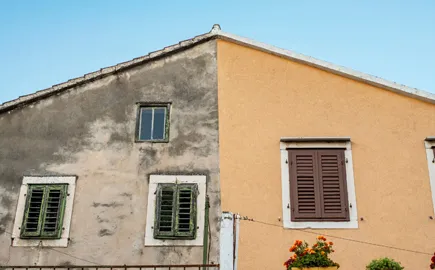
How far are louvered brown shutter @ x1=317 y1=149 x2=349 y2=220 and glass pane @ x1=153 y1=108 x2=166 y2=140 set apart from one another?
3.38m

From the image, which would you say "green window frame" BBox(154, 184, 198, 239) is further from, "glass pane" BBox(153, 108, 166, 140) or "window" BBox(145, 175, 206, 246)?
"glass pane" BBox(153, 108, 166, 140)

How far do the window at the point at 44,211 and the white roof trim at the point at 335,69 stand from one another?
483 cm

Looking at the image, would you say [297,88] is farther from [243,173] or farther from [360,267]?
[360,267]

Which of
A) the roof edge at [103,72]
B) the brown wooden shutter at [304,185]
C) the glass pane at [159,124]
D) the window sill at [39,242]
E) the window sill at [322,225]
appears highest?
the roof edge at [103,72]

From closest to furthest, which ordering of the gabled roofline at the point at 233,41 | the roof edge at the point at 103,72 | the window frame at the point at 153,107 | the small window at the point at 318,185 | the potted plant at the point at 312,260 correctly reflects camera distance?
the potted plant at the point at 312,260 < the small window at the point at 318,185 < the window frame at the point at 153,107 < the gabled roofline at the point at 233,41 < the roof edge at the point at 103,72

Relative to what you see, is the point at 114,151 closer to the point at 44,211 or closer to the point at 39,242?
the point at 44,211

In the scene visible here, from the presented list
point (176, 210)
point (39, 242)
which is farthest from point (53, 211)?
point (176, 210)

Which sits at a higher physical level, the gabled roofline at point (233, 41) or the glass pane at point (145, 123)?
the gabled roofline at point (233, 41)

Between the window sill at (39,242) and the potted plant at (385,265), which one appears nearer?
the potted plant at (385,265)

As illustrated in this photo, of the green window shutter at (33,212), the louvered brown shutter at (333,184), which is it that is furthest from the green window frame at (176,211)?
the louvered brown shutter at (333,184)

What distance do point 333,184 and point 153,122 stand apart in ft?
13.3

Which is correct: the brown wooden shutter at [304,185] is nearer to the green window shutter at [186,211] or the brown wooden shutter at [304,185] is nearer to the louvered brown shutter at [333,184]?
the louvered brown shutter at [333,184]

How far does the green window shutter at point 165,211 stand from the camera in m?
11.1

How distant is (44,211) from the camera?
11328 mm
